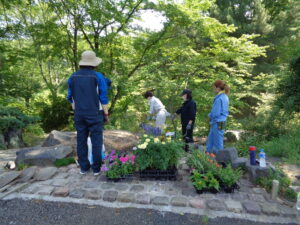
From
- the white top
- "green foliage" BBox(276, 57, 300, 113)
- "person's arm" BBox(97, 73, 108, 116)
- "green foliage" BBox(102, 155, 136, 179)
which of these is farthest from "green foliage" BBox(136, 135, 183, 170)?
"green foliage" BBox(276, 57, 300, 113)

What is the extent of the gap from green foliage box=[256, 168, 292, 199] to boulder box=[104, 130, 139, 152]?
2.59 metres

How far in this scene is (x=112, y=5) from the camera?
6039 mm

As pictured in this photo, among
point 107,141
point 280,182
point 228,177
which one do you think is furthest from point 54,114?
point 280,182

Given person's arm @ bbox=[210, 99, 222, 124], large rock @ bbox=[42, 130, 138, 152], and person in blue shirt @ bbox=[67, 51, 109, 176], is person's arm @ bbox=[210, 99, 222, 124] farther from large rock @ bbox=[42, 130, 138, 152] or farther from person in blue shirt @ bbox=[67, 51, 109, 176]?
person in blue shirt @ bbox=[67, 51, 109, 176]

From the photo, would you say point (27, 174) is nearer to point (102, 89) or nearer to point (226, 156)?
point (102, 89)

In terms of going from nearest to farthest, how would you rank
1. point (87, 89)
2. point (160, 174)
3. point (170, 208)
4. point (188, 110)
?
point (170, 208) → point (87, 89) → point (160, 174) → point (188, 110)

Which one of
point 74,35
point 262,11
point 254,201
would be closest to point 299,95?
point 254,201

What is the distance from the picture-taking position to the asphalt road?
2.12 m

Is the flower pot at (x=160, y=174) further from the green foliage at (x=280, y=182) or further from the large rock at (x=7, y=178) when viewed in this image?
the large rock at (x=7, y=178)

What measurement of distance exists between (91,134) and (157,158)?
110 cm

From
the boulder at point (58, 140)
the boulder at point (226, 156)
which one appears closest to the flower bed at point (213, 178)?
the boulder at point (226, 156)

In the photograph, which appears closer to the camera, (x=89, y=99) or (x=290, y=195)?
(x=290, y=195)

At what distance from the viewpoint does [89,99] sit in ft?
9.50

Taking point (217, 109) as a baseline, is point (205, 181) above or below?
below
